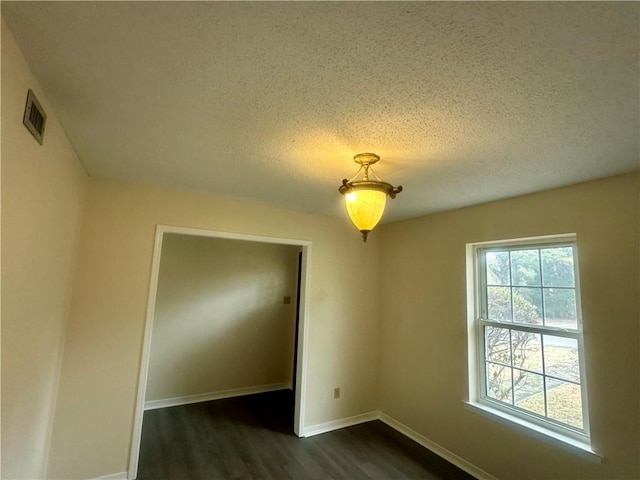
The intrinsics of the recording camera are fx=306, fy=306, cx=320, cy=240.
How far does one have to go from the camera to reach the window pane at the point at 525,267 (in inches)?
98.5

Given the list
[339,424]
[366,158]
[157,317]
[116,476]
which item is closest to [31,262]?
[366,158]

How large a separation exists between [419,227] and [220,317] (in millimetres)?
2952

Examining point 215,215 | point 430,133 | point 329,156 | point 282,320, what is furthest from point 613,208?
point 282,320

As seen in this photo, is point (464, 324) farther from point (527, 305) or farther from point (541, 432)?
point (541, 432)

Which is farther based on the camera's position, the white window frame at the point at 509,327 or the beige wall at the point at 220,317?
the beige wall at the point at 220,317

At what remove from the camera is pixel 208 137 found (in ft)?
5.62

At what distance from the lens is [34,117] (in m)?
1.25

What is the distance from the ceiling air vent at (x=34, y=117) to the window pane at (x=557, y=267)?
325 cm

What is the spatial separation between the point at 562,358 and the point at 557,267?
2.22 feet

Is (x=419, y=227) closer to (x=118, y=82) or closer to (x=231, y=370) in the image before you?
(x=118, y=82)

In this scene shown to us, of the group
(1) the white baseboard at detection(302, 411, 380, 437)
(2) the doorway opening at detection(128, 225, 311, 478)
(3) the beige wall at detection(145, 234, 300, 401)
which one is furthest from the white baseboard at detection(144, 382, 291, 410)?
(1) the white baseboard at detection(302, 411, 380, 437)

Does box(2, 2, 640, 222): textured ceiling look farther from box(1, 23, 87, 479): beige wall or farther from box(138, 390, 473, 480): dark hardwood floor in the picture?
box(138, 390, 473, 480): dark hardwood floor

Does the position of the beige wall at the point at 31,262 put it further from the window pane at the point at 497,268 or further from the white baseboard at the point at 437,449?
the window pane at the point at 497,268

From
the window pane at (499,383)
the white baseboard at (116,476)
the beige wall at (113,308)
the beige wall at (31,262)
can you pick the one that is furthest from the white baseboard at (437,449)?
the beige wall at (31,262)
